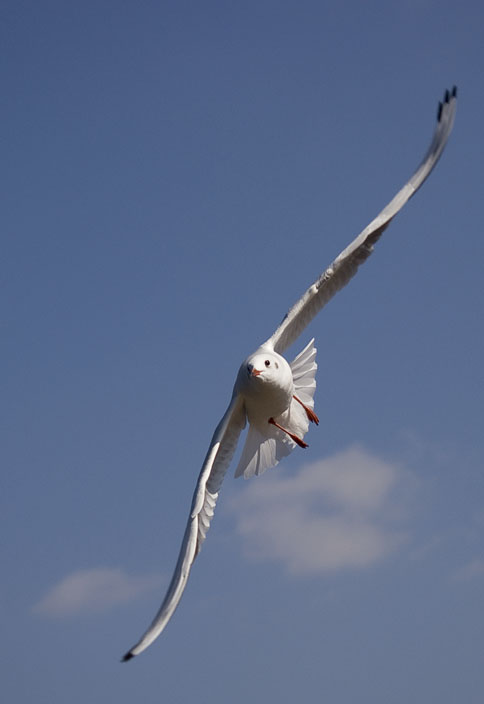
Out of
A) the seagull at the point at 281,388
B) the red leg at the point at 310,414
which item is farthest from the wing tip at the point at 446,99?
the red leg at the point at 310,414

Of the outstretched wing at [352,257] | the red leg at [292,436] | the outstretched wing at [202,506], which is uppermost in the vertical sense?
the outstretched wing at [352,257]

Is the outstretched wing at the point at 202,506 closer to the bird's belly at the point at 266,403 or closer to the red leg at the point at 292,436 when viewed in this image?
the bird's belly at the point at 266,403

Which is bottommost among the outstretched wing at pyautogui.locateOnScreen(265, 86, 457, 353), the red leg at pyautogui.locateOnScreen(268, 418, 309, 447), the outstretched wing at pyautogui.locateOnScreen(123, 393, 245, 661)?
the outstretched wing at pyautogui.locateOnScreen(123, 393, 245, 661)

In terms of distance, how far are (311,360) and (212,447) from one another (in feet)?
7.74

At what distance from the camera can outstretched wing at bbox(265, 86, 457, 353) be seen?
13.8 m

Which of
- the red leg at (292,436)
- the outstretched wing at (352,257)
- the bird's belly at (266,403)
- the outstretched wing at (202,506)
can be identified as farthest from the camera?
the red leg at (292,436)

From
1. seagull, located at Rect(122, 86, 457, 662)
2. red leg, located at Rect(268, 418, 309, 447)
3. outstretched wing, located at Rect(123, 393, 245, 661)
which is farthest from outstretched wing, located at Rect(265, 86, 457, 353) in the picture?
outstretched wing, located at Rect(123, 393, 245, 661)

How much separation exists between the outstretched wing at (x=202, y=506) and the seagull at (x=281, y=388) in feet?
0.04

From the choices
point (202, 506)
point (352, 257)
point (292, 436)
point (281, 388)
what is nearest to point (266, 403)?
point (281, 388)

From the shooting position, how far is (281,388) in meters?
13.1

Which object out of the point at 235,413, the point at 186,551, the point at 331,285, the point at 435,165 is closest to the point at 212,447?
the point at 235,413

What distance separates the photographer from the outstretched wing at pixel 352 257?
1384 centimetres

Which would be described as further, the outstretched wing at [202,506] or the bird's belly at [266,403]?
the bird's belly at [266,403]

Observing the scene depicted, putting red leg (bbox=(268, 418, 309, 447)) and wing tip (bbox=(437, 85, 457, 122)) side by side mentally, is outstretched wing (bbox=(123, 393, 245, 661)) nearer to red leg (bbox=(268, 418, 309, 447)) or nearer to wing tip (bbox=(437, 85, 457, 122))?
red leg (bbox=(268, 418, 309, 447))
